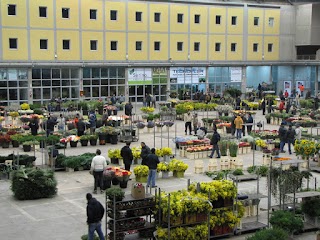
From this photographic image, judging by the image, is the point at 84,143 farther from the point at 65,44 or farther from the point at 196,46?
the point at 196,46

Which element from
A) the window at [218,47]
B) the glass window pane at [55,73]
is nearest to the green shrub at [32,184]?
the glass window pane at [55,73]

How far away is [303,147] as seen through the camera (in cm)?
2494

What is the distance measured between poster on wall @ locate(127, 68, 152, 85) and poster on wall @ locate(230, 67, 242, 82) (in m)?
11.2

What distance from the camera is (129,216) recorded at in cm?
1472

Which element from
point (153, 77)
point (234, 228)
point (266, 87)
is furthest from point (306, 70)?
point (234, 228)

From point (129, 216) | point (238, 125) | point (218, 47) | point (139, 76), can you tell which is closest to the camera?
point (129, 216)

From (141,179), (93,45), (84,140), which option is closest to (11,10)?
(93,45)

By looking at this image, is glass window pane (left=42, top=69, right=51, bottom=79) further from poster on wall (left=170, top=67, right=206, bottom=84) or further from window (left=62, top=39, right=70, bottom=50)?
poster on wall (left=170, top=67, right=206, bottom=84)

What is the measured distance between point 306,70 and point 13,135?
1834 inches

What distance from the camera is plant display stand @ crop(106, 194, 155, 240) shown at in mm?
14461

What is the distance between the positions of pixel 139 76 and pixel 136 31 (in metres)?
4.71

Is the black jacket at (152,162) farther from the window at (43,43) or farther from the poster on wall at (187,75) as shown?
the poster on wall at (187,75)

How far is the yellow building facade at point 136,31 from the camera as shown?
171 feet

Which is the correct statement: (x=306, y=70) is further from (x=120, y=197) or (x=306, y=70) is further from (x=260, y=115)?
(x=120, y=197)
